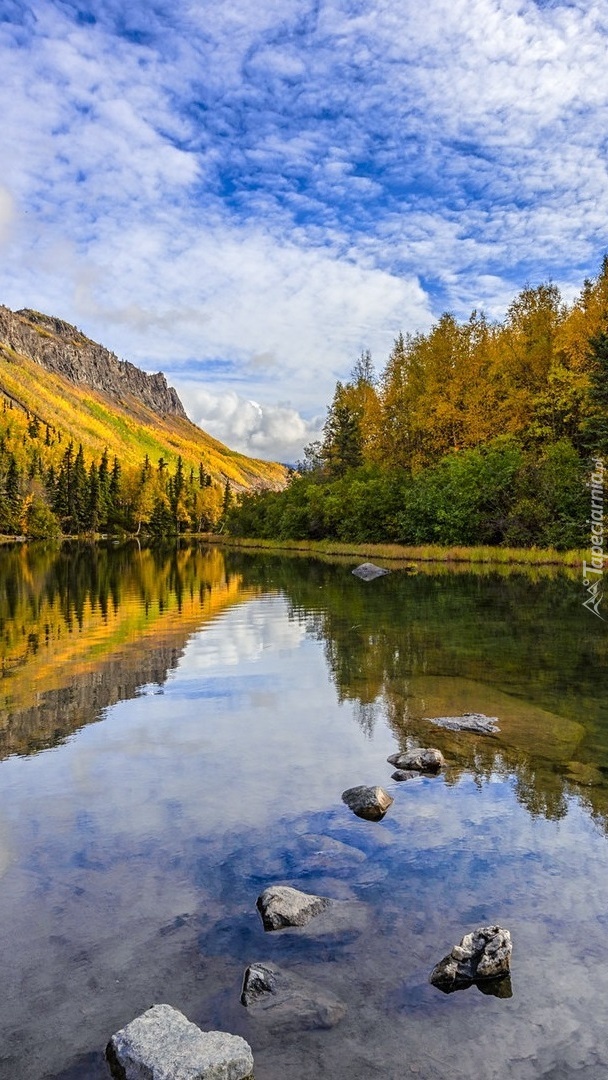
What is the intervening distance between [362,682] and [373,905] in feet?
32.1

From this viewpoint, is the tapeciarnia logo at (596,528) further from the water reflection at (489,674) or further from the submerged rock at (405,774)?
the submerged rock at (405,774)

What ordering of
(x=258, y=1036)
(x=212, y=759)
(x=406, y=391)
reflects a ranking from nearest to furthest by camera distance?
(x=258, y=1036) < (x=212, y=759) < (x=406, y=391)

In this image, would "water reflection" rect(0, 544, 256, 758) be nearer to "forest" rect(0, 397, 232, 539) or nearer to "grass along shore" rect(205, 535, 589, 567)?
"grass along shore" rect(205, 535, 589, 567)

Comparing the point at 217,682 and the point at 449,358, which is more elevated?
the point at 449,358

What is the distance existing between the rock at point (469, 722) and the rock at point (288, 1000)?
7.52 m

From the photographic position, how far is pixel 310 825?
8.68m

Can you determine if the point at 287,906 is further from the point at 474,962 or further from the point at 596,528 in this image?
the point at 596,528

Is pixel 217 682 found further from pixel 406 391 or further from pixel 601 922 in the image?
pixel 406 391

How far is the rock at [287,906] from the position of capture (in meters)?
6.47

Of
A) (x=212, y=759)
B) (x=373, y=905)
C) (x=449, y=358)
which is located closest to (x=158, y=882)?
(x=373, y=905)

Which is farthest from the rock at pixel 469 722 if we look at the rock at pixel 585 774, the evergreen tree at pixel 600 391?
the evergreen tree at pixel 600 391

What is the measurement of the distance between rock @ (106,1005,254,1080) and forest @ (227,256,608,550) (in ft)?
→ 151

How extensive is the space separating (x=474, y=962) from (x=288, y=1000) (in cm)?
162

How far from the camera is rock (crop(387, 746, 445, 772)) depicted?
10.6 meters
